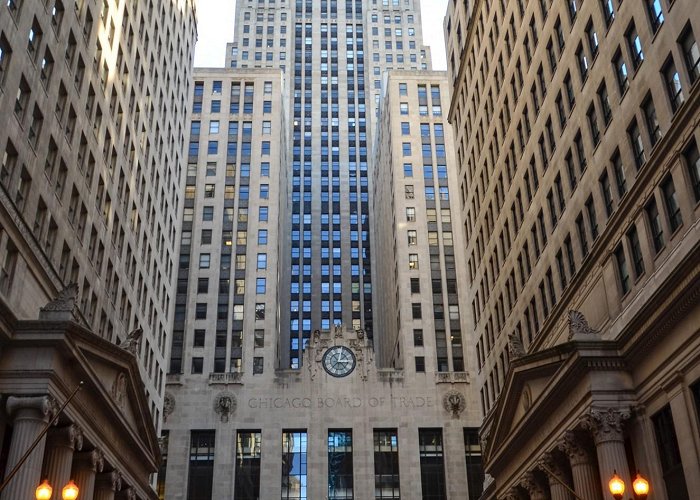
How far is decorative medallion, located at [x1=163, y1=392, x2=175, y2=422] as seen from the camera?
Answer: 92188 mm

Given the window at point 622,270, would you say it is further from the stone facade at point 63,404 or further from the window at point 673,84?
the stone facade at point 63,404

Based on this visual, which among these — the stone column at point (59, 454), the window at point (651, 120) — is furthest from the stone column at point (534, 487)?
the stone column at point (59, 454)

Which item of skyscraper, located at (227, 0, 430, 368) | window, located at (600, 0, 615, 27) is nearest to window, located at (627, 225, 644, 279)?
window, located at (600, 0, 615, 27)

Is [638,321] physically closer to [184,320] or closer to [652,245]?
[652,245]

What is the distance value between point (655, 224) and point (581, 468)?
1262 centimetres

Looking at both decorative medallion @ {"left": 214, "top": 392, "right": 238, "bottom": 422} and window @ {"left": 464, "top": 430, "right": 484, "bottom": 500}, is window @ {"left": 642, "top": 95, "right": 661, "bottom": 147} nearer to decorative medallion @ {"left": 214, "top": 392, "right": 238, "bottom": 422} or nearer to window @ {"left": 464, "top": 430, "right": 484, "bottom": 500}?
window @ {"left": 464, "top": 430, "right": 484, "bottom": 500}

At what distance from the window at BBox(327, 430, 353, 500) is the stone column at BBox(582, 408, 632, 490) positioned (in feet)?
192

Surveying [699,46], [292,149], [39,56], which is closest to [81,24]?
[39,56]

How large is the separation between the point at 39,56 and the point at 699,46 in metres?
29.1

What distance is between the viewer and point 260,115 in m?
116

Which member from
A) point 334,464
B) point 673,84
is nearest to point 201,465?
point 334,464

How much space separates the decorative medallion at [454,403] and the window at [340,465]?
11.6m

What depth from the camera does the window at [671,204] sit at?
1270 inches

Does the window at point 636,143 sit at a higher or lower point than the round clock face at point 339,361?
lower
